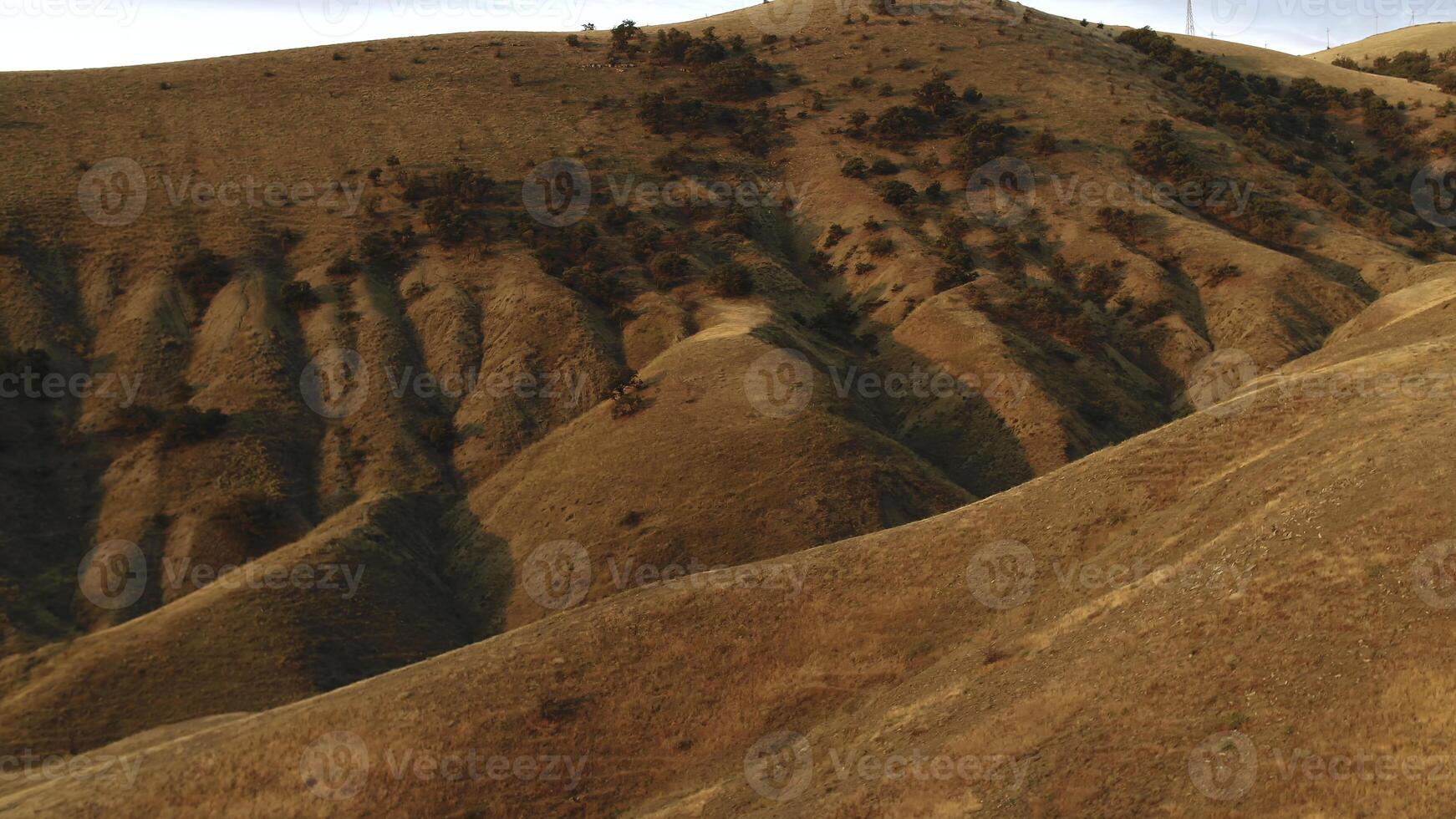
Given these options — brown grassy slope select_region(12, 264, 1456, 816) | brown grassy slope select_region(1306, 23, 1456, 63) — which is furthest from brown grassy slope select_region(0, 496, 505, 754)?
brown grassy slope select_region(1306, 23, 1456, 63)

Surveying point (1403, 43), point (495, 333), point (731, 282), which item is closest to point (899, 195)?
point (731, 282)

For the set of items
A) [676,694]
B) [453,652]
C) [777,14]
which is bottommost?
[676,694]

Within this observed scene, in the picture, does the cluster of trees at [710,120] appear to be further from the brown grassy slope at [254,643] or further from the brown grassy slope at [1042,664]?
the brown grassy slope at [1042,664]

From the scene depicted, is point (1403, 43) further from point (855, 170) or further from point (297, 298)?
point (297, 298)

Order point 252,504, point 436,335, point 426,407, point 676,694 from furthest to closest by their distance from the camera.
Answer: point 436,335 < point 426,407 < point 252,504 < point 676,694

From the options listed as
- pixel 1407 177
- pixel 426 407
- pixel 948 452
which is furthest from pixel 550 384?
pixel 1407 177

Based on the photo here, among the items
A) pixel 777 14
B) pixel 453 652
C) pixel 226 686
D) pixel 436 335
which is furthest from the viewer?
pixel 777 14

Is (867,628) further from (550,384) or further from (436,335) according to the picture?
(436,335)

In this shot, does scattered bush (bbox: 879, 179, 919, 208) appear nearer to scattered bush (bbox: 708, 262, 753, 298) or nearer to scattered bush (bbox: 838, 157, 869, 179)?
scattered bush (bbox: 838, 157, 869, 179)
